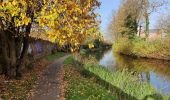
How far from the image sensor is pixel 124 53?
2936 inches

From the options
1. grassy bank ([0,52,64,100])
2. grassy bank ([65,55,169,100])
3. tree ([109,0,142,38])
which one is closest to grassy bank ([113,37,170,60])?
tree ([109,0,142,38])

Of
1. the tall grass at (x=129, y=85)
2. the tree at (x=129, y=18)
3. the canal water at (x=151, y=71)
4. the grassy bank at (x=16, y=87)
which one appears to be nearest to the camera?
the grassy bank at (x=16, y=87)

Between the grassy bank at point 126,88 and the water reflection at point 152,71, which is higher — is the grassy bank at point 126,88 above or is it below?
above

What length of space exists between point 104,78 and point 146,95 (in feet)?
18.6

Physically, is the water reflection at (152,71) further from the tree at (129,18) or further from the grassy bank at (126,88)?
the tree at (129,18)

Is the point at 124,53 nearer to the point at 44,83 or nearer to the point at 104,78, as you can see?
the point at 104,78

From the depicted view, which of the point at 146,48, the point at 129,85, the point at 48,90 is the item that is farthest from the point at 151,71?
the point at 146,48

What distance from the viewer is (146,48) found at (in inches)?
2478

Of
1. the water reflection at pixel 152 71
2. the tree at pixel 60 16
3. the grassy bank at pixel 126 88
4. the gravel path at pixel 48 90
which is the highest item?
the tree at pixel 60 16

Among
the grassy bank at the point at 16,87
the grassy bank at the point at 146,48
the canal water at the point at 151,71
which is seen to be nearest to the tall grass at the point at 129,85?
the canal water at the point at 151,71

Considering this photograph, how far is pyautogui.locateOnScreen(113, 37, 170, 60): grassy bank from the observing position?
2244 inches

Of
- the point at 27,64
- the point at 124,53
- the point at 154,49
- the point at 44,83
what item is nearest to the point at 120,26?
the point at 124,53

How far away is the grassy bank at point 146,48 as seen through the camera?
57.0 meters

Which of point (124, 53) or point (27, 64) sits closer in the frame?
point (27, 64)
